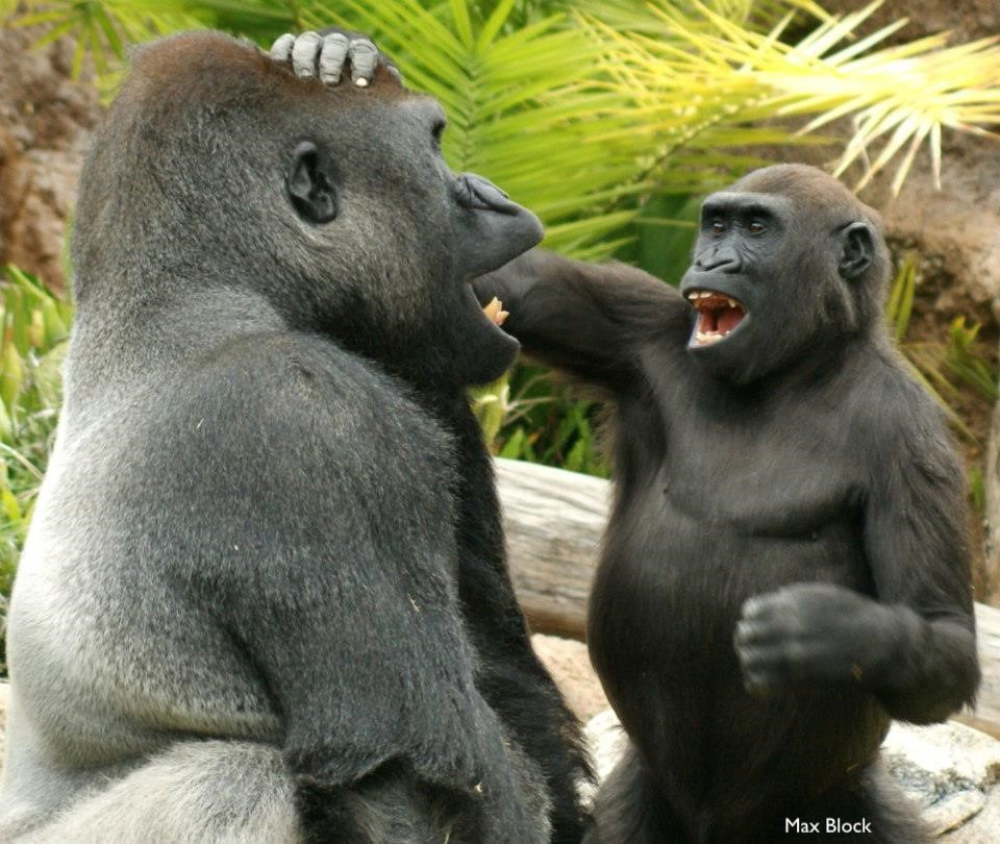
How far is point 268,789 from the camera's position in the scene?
2395 millimetres

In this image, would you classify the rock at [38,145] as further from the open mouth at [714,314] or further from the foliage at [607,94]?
the open mouth at [714,314]

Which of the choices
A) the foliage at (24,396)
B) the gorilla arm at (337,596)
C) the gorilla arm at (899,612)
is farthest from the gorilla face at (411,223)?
the foliage at (24,396)

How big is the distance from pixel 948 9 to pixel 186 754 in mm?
6136

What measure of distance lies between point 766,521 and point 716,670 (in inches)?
12.8

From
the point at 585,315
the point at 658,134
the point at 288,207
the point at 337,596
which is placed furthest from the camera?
the point at 658,134

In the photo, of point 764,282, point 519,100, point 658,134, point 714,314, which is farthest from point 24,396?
point 764,282

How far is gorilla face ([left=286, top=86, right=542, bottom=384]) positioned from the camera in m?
2.72

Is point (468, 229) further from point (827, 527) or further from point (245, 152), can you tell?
point (827, 527)

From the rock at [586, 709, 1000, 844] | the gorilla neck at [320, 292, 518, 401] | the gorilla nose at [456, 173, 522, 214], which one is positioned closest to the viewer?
the gorilla neck at [320, 292, 518, 401]

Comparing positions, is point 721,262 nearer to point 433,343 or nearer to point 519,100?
point 433,343

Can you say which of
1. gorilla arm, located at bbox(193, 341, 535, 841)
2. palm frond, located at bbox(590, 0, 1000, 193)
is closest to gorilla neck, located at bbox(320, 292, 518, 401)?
gorilla arm, located at bbox(193, 341, 535, 841)

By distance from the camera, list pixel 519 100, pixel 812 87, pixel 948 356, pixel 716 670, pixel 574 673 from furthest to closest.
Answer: pixel 948 356 → pixel 519 100 → pixel 812 87 → pixel 574 673 → pixel 716 670

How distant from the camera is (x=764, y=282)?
340 cm

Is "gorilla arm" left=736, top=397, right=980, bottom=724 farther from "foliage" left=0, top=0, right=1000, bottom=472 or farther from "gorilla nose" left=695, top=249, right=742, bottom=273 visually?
"foliage" left=0, top=0, right=1000, bottom=472
